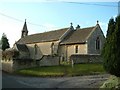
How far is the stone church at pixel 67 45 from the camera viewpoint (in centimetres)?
4349

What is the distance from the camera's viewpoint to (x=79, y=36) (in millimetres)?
53594

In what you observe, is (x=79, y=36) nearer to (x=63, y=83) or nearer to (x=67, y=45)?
(x=67, y=45)

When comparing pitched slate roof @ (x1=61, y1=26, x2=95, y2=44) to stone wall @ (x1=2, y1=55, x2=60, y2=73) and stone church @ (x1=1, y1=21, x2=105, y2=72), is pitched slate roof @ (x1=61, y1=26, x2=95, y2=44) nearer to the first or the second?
stone church @ (x1=1, y1=21, x2=105, y2=72)

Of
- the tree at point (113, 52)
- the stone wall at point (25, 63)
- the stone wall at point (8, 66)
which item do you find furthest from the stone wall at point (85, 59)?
the tree at point (113, 52)

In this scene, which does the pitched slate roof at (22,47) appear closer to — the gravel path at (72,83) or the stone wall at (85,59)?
the stone wall at (85,59)

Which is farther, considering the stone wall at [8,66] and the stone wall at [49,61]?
the stone wall at [49,61]

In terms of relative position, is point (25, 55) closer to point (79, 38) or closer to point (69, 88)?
point (79, 38)

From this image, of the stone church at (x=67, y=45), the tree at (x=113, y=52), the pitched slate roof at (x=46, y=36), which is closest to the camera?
the tree at (x=113, y=52)

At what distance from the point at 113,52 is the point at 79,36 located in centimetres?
3753

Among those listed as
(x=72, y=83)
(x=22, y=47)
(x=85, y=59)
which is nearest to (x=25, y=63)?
(x=85, y=59)

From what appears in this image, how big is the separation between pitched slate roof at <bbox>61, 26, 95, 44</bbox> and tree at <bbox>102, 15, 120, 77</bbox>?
33508mm

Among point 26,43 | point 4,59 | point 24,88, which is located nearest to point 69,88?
point 24,88

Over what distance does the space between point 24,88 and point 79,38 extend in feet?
111

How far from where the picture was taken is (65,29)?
2346 inches
